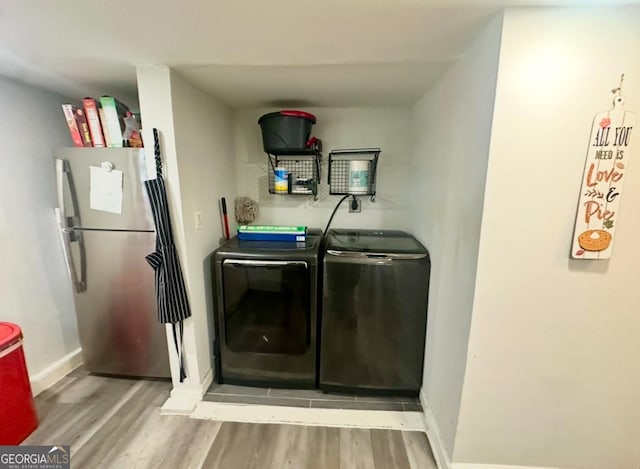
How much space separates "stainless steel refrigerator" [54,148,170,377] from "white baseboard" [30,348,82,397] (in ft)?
0.69

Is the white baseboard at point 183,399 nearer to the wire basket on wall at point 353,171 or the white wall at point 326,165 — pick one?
the white wall at point 326,165

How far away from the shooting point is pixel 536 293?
108 cm

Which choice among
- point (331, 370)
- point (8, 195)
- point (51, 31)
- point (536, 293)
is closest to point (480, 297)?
point (536, 293)

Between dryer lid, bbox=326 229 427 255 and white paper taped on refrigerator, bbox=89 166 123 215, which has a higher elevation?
white paper taped on refrigerator, bbox=89 166 123 215

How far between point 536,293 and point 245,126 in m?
2.21

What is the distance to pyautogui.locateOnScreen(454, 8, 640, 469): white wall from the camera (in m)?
0.94

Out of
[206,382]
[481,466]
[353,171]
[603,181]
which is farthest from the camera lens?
[353,171]

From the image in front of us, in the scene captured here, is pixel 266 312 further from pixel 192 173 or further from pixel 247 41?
pixel 247 41

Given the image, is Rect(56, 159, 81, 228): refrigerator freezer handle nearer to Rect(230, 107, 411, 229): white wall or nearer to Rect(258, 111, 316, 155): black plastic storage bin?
Rect(230, 107, 411, 229): white wall

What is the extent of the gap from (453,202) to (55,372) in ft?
9.27

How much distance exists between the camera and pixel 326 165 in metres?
2.30

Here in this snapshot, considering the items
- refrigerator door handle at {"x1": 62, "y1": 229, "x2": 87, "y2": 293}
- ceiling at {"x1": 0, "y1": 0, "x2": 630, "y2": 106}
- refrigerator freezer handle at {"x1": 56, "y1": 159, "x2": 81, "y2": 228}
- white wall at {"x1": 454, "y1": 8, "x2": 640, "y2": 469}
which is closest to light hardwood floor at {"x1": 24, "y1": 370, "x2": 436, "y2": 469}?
white wall at {"x1": 454, "y1": 8, "x2": 640, "y2": 469}

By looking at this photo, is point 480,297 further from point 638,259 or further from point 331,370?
point 331,370

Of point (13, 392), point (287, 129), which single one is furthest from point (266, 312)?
point (13, 392)
